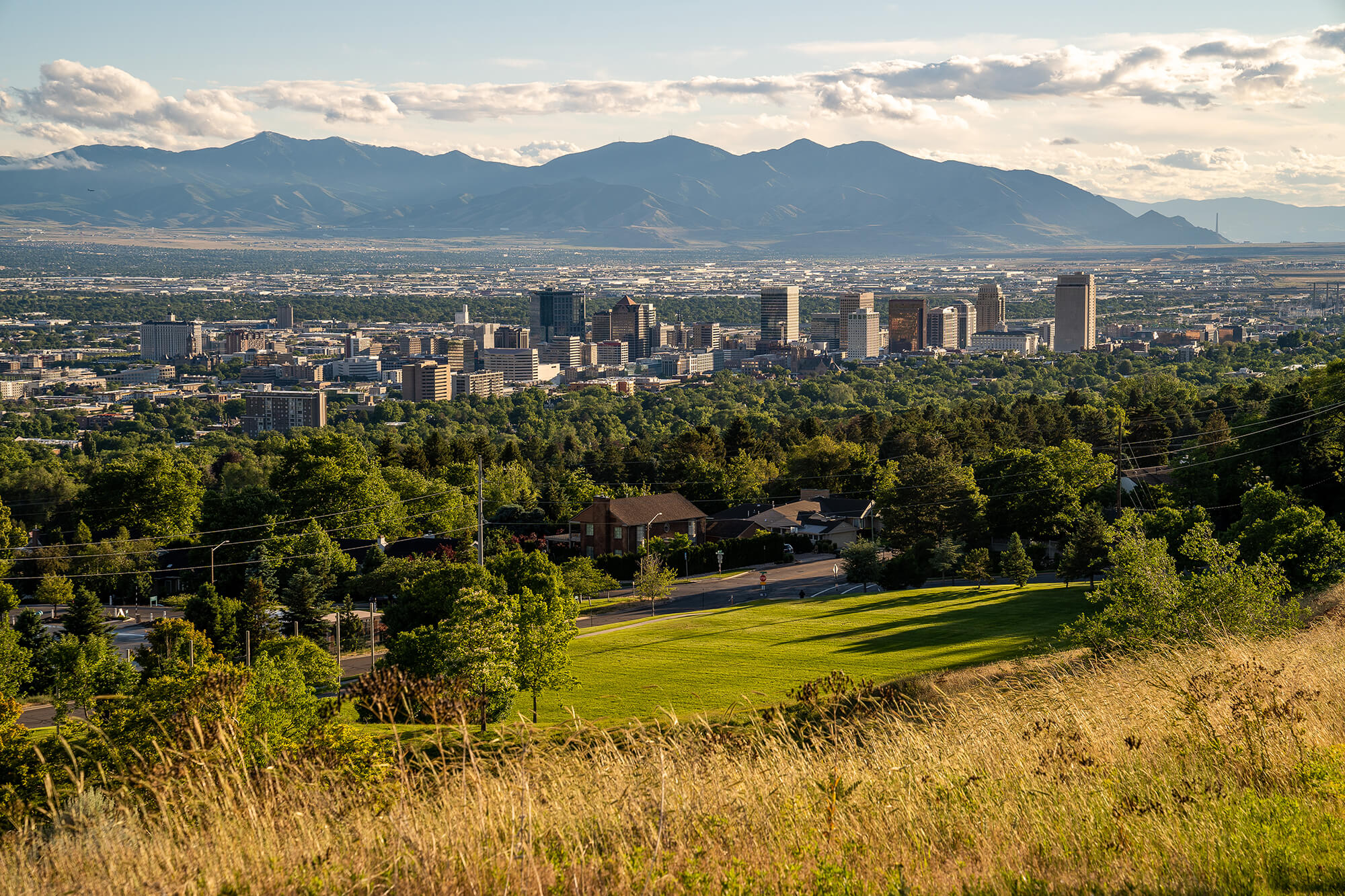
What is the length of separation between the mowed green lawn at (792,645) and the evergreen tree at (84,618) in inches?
545

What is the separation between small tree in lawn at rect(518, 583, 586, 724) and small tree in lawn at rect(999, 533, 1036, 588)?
17469mm

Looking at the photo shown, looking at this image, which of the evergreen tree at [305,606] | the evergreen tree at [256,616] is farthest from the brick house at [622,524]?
the evergreen tree at [256,616]

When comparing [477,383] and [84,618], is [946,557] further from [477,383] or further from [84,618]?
[477,383]

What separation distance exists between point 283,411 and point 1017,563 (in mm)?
115461

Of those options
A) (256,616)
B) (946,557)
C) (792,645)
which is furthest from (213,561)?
(946,557)

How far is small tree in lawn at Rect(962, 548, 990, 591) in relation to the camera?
37.5m

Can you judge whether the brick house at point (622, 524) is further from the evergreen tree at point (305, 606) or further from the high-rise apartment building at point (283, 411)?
the high-rise apartment building at point (283, 411)

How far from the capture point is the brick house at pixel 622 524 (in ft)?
168

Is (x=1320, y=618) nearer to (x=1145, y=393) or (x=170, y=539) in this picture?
(x=170, y=539)

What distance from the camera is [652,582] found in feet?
132

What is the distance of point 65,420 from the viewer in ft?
414

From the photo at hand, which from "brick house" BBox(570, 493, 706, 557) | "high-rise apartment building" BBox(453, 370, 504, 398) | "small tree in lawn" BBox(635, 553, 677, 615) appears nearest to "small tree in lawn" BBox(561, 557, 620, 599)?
"small tree in lawn" BBox(635, 553, 677, 615)

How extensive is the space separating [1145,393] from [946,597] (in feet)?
166

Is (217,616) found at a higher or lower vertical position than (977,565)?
lower
